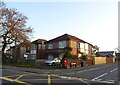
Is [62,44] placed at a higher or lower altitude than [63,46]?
higher

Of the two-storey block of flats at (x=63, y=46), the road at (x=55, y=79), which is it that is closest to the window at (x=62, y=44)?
the two-storey block of flats at (x=63, y=46)

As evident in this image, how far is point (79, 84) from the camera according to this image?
9.43 m

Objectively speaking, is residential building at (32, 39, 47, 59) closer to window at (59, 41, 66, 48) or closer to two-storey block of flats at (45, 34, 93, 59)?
two-storey block of flats at (45, 34, 93, 59)

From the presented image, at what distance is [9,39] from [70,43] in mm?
16366

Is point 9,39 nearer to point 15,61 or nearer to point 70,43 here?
point 15,61

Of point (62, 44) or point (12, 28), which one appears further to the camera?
point (62, 44)

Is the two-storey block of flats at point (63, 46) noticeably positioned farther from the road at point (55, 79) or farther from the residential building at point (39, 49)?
the road at point (55, 79)

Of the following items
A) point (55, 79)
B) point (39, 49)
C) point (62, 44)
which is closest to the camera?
point (55, 79)

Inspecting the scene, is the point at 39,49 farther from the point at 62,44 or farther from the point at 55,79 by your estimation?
the point at 55,79

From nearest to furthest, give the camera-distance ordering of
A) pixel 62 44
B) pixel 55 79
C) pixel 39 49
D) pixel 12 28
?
pixel 55 79
pixel 12 28
pixel 62 44
pixel 39 49

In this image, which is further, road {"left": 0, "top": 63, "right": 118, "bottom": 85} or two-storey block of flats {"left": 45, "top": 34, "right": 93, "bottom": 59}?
two-storey block of flats {"left": 45, "top": 34, "right": 93, "bottom": 59}

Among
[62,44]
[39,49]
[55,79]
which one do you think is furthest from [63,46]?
[55,79]

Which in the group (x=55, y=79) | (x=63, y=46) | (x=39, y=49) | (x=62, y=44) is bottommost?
(x=55, y=79)

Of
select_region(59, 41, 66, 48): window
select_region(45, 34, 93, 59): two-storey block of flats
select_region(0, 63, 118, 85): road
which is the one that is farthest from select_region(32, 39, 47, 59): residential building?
select_region(0, 63, 118, 85): road
